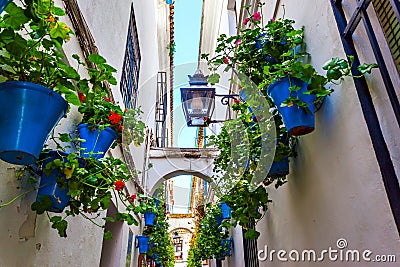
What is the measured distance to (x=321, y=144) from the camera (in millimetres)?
1674

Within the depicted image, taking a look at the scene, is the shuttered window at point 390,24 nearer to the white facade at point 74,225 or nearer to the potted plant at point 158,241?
the white facade at point 74,225

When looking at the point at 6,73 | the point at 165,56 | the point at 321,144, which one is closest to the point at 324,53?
the point at 321,144

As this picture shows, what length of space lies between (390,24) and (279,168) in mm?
1012

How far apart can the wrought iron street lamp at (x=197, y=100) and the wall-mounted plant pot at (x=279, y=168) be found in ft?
3.30

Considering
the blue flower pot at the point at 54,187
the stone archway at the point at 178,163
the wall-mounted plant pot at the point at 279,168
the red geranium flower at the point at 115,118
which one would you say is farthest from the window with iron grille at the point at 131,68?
the blue flower pot at the point at 54,187

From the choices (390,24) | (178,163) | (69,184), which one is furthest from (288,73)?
(178,163)

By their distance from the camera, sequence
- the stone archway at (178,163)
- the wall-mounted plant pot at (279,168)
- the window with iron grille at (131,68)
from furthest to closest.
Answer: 1. the stone archway at (178,163)
2. the window with iron grille at (131,68)
3. the wall-mounted plant pot at (279,168)

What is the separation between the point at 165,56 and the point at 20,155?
30.5 ft

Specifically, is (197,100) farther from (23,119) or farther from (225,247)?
(225,247)

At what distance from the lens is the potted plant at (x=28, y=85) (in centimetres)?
99

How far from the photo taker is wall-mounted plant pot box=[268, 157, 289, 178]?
1.97 meters

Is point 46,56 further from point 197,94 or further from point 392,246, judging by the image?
point 197,94

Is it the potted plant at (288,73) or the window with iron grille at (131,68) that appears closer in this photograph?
the potted plant at (288,73)

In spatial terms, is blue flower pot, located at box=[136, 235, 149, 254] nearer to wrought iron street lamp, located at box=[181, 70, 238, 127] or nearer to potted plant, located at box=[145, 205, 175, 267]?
potted plant, located at box=[145, 205, 175, 267]
